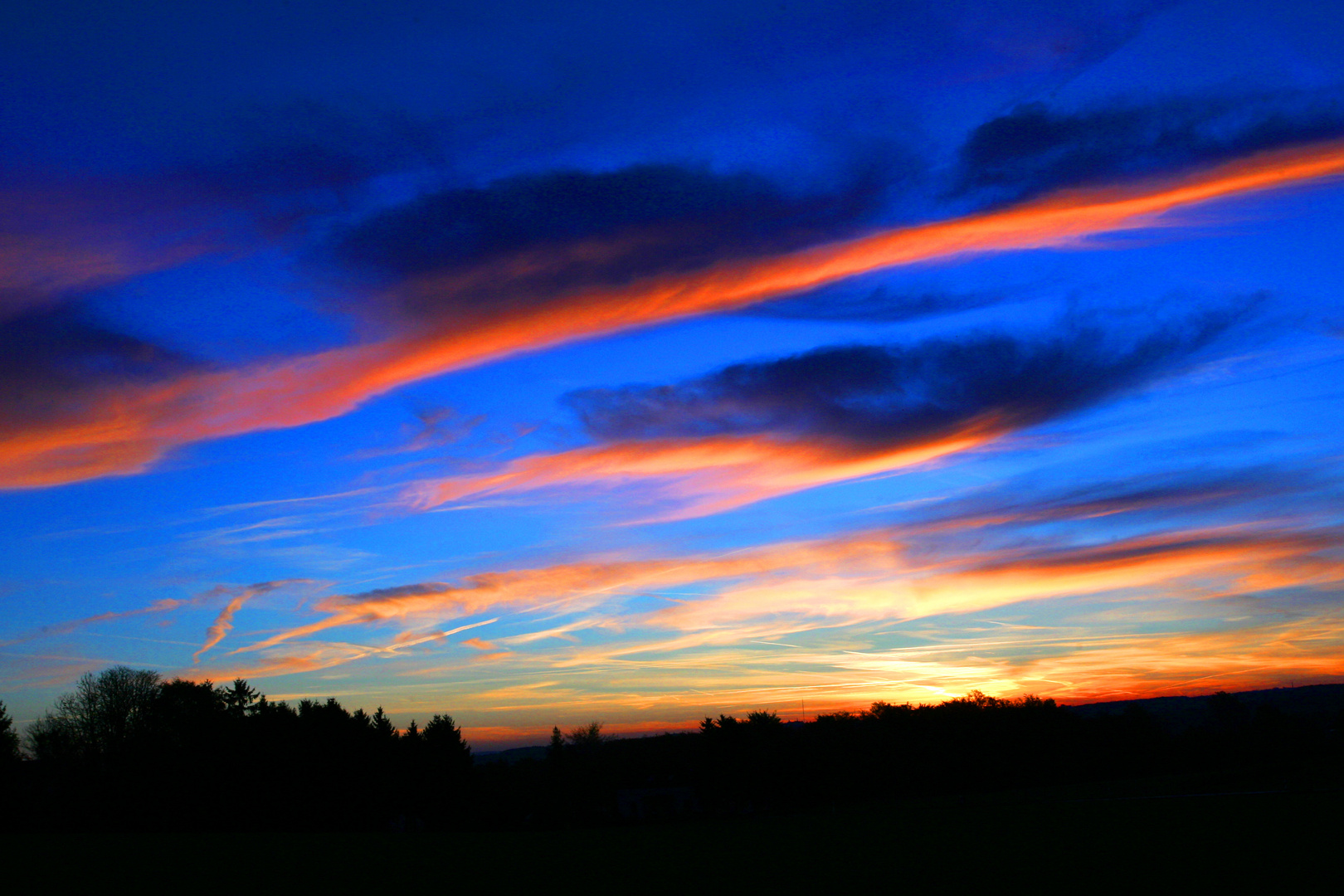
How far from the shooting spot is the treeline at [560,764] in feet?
252

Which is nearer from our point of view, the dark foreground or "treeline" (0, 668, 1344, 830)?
the dark foreground

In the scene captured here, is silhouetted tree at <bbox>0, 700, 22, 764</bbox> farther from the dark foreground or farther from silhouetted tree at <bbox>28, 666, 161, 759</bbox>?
the dark foreground

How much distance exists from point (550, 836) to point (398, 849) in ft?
51.1

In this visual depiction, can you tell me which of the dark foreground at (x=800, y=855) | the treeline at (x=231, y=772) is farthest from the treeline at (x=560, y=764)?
the dark foreground at (x=800, y=855)

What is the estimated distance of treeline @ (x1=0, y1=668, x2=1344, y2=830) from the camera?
76.9 metres

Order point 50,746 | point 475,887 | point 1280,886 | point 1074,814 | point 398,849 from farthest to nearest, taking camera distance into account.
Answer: point 50,746
point 1074,814
point 398,849
point 475,887
point 1280,886

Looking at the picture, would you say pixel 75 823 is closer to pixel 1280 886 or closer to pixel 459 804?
pixel 459 804

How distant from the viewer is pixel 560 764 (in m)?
119

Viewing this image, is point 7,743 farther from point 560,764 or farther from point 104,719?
point 560,764

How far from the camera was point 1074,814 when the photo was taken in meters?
58.4

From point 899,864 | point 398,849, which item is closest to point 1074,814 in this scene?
point 899,864

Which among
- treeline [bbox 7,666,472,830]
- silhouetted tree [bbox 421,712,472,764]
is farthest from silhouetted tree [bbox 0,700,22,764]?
silhouetted tree [bbox 421,712,472,764]

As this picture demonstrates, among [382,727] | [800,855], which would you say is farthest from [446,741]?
[800,855]

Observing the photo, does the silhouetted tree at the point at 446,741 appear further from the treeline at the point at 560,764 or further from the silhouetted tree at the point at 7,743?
the silhouetted tree at the point at 7,743
